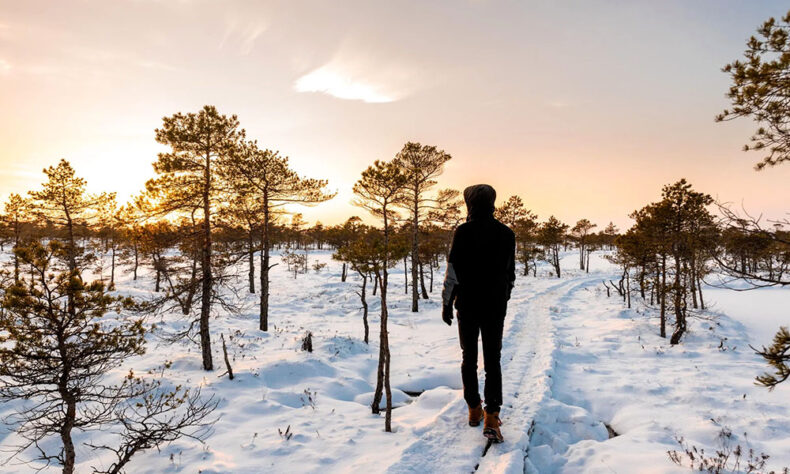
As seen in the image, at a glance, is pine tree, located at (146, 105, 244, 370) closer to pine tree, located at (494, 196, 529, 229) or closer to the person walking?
the person walking

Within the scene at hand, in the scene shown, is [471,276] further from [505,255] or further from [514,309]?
[514,309]

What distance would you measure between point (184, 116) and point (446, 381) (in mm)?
11973

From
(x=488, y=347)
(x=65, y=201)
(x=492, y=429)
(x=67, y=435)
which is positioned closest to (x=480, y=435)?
(x=492, y=429)

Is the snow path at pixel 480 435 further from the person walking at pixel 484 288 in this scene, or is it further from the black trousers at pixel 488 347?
the black trousers at pixel 488 347

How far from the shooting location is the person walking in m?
4.20

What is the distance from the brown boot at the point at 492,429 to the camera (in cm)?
418

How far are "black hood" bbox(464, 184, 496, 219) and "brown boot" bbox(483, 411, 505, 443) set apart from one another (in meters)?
2.59

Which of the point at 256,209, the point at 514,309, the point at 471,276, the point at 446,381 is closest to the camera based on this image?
the point at 471,276

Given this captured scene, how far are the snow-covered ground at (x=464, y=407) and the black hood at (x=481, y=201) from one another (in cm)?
297

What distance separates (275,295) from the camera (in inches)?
1204

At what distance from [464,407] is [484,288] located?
2.28 metres

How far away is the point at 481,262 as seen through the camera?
423 cm

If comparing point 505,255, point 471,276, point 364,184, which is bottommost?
point 471,276

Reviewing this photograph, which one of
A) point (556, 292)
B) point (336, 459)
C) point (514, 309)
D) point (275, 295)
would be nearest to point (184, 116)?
point (336, 459)
